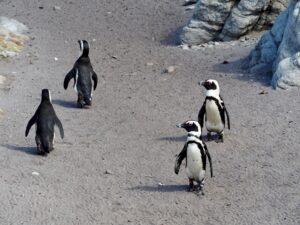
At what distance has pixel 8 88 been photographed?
12.2 meters

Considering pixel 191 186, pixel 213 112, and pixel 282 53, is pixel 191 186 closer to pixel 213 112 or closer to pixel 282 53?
pixel 213 112

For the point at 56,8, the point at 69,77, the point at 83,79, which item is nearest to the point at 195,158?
the point at 83,79

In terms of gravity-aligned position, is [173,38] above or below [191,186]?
above

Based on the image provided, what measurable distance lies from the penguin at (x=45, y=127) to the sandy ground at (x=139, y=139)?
0.47ft

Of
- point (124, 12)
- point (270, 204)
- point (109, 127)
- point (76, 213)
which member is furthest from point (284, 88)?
point (124, 12)

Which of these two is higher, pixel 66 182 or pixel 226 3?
pixel 226 3

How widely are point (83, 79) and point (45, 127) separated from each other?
2.48 meters

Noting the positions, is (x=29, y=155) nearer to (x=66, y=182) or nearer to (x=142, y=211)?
(x=66, y=182)

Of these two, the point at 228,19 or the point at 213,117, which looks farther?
the point at 228,19

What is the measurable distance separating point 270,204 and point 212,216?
25.3 inches

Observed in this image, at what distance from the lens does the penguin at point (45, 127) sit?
9.18m

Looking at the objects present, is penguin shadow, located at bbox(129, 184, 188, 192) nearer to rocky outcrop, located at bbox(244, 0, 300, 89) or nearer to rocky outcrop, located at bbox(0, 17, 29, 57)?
rocky outcrop, located at bbox(244, 0, 300, 89)

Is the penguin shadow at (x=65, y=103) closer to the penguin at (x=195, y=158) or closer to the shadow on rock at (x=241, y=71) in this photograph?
the shadow on rock at (x=241, y=71)

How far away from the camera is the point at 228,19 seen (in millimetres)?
14758
